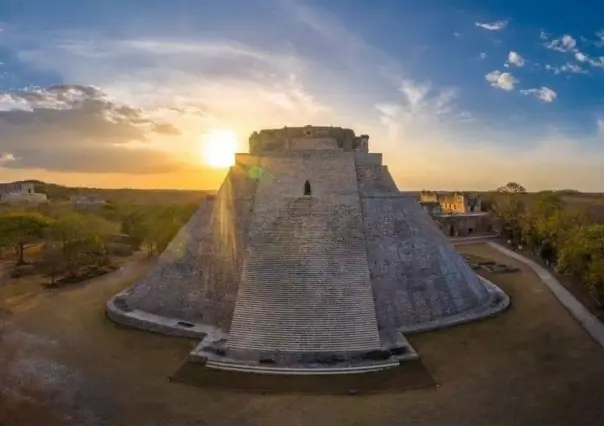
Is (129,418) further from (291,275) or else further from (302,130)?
(302,130)

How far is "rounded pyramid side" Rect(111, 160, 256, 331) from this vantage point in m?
22.5

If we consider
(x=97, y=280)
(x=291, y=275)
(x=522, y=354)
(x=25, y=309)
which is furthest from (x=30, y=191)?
(x=522, y=354)

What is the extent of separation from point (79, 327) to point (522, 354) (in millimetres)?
19154

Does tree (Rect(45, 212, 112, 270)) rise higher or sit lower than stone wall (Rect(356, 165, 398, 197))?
lower

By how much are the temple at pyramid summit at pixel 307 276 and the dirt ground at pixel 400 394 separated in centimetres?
128

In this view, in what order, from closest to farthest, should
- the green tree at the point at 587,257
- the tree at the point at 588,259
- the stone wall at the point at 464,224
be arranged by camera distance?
1. the tree at the point at 588,259
2. the green tree at the point at 587,257
3. the stone wall at the point at 464,224

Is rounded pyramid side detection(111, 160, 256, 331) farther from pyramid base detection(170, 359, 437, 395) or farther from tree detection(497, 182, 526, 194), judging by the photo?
tree detection(497, 182, 526, 194)

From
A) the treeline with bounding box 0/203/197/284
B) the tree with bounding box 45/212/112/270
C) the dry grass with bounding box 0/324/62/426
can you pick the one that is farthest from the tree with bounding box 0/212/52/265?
the dry grass with bounding box 0/324/62/426

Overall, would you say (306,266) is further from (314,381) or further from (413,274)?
(314,381)

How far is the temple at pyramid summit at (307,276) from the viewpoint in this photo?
19.0m

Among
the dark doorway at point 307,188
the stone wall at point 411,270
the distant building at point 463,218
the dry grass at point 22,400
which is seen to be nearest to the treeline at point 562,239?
the distant building at point 463,218

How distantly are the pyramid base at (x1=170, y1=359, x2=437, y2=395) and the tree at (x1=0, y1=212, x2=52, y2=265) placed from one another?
30.4 m

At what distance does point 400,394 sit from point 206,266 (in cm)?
1106

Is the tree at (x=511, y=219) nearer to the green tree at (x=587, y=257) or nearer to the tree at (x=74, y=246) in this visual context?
the green tree at (x=587, y=257)
